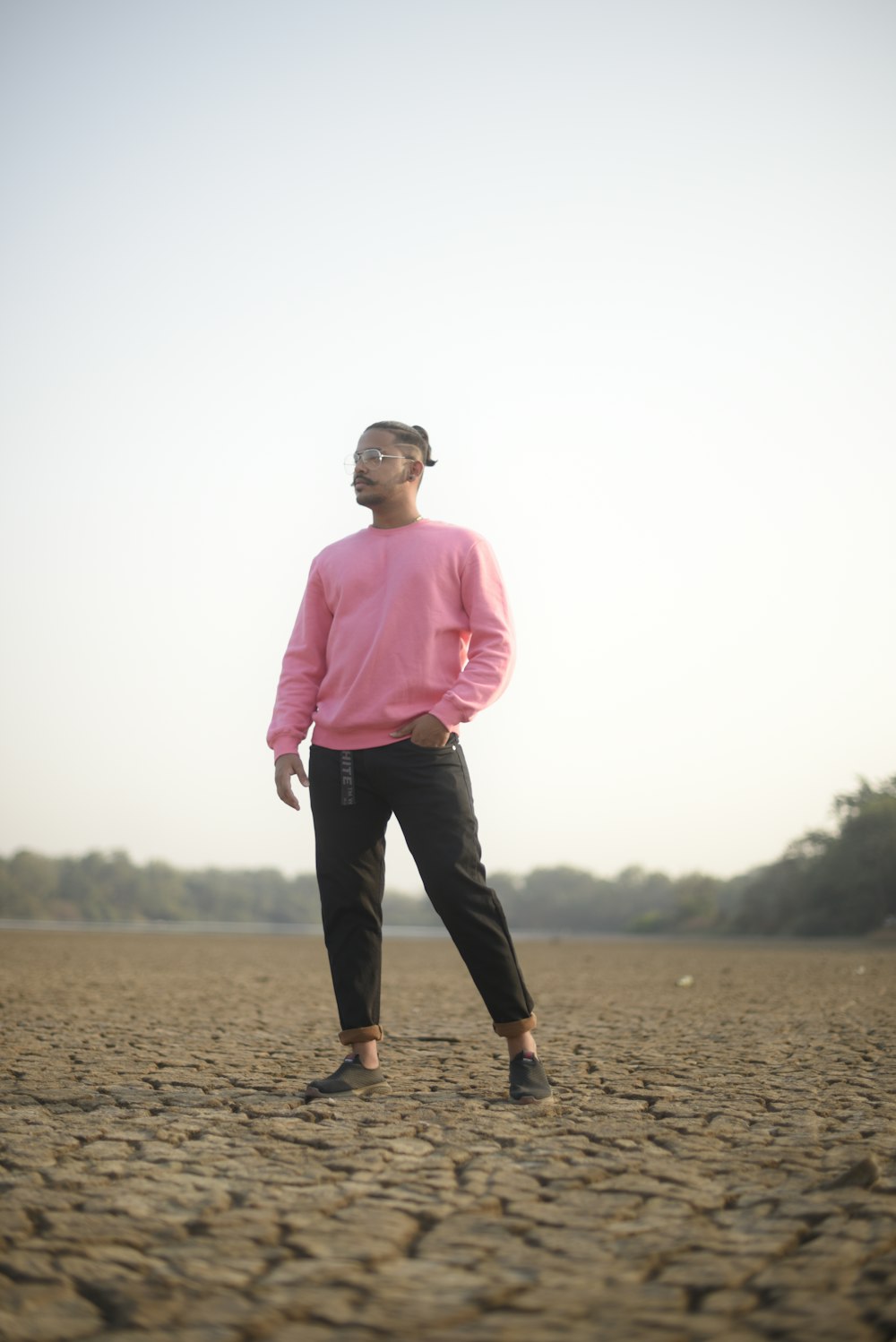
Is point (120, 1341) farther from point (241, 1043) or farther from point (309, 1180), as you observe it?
point (241, 1043)

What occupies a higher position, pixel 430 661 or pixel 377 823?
pixel 430 661

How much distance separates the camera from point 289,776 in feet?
13.1

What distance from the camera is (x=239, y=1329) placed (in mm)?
1768

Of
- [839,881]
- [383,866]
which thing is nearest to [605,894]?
[839,881]

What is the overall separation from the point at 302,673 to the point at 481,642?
0.72m

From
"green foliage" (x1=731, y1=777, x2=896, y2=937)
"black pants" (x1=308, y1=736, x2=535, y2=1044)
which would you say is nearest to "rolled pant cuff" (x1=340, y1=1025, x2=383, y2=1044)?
"black pants" (x1=308, y1=736, x2=535, y2=1044)

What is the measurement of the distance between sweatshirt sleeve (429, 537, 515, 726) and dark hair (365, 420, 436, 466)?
457 millimetres

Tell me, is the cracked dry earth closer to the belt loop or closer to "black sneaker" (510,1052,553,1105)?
"black sneaker" (510,1052,553,1105)

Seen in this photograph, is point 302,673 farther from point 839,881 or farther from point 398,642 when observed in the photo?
point 839,881

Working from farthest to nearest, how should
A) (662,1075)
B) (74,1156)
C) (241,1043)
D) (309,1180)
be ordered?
(241,1043), (662,1075), (74,1156), (309,1180)

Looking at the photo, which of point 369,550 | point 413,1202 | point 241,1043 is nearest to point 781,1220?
point 413,1202

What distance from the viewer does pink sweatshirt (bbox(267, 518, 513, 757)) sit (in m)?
3.78

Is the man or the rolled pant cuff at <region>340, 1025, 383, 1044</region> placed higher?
the man

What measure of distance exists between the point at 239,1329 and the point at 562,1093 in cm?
225
